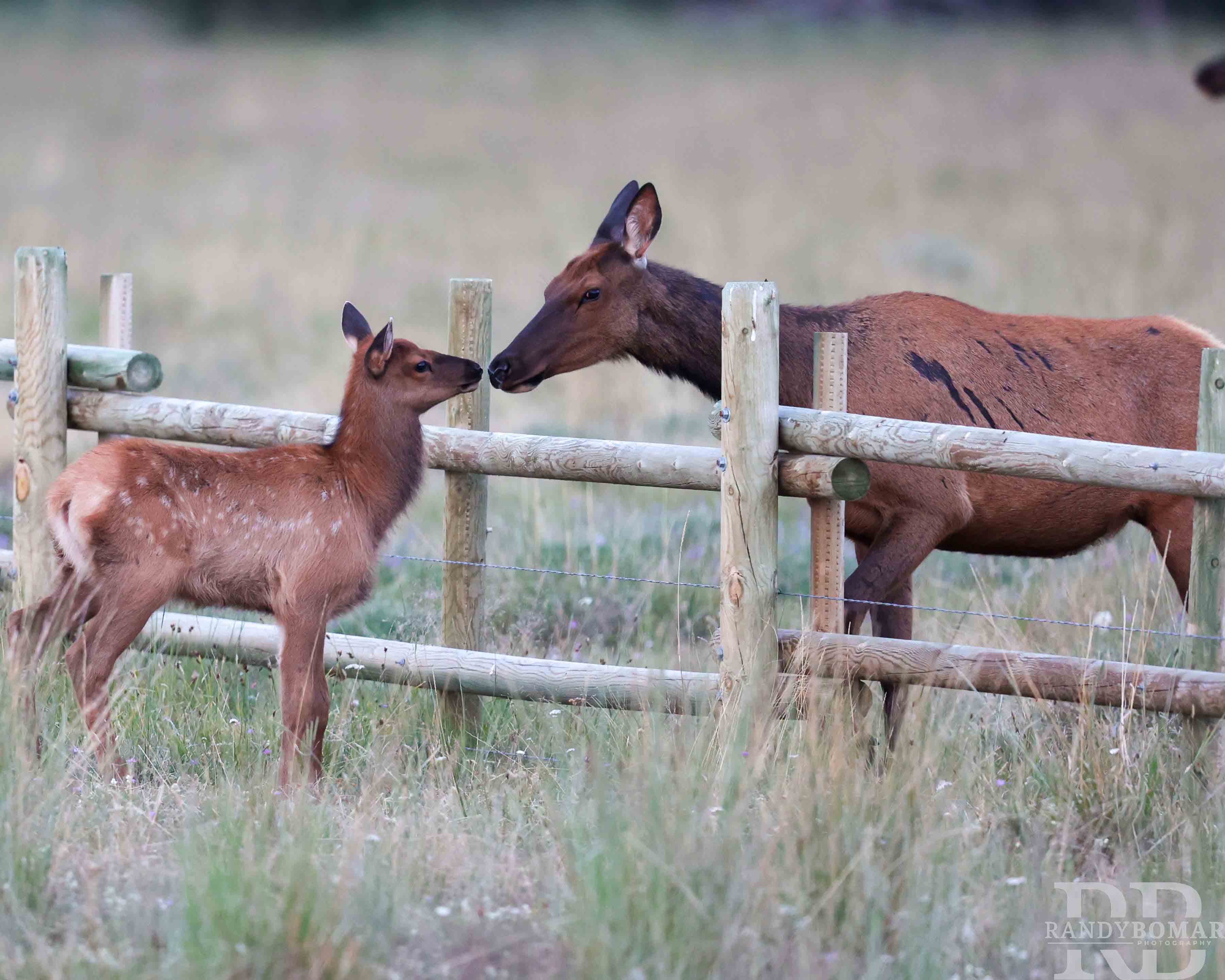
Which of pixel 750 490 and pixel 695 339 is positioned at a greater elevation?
pixel 695 339

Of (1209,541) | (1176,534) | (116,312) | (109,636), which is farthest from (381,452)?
(1176,534)

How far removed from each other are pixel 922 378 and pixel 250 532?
101 inches

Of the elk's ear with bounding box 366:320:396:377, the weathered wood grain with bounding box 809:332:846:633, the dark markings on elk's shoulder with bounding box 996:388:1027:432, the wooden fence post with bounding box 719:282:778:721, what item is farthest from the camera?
the dark markings on elk's shoulder with bounding box 996:388:1027:432

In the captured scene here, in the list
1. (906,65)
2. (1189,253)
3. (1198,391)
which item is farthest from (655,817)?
(906,65)

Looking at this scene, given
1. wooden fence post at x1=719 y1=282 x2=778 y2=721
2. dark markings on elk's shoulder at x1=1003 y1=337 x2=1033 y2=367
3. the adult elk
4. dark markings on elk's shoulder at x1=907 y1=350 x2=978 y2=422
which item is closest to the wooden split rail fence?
wooden fence post at x1=719 y1=282 x2=778 y2=721

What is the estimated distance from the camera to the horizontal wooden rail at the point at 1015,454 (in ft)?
14.0

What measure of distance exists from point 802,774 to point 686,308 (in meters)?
2.20

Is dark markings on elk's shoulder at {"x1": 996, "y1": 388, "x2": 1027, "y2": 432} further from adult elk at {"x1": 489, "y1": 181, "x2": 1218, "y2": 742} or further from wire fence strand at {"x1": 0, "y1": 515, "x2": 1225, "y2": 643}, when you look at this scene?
wire fence strand at {"x1": 0, "y1": 515, "x2": 1225, "y2": 643}

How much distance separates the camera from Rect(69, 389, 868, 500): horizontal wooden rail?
470cm

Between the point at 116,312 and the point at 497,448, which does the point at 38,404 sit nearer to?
the point at 116,312

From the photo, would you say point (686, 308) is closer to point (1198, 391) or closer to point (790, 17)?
point (1198, 391)

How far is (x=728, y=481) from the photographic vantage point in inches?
187

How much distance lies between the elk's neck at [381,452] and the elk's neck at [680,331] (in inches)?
Result: 37.3

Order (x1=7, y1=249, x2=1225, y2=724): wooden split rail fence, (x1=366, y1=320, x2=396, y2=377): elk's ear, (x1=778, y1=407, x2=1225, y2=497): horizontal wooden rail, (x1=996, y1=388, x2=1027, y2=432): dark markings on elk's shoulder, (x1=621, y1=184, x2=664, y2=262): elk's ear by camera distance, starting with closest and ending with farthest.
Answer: (x1=778, y1=407, x2=1225, y2=497): horizontal wooden rail < (x1=7, y1=249, x2=1225, y2=724): wooden split rail fence < (x1=366, y1=320, x2=396, y2=377): elk's ear < (x1=621, y1=184, x2=664, y2=262): elk's ear < (x1=996, y1=388, x2=1027, y2=432): dark markings on elk's shoulder
